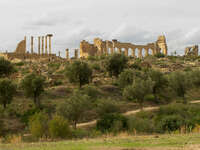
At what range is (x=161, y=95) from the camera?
40.8 metres

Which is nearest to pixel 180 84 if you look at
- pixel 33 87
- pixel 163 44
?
pixel 33 87

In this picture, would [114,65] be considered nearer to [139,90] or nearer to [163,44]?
[139,90]

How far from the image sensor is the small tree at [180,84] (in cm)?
3681

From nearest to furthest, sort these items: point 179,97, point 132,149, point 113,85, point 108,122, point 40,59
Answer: point 132,149 < point 108,122 < point 179,97 < point 113,85 < point 40,59

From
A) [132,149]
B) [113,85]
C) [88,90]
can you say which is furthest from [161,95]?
[132,149]

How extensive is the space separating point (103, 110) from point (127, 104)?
5.81 m

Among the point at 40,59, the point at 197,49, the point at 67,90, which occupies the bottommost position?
the point at 67,90

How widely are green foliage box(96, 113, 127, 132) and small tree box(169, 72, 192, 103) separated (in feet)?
47.0

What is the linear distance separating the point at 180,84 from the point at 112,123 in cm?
1600

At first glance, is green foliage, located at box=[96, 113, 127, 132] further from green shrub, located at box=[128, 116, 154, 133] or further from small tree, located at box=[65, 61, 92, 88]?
small tree, located at box=[65, 61, 92, 88]

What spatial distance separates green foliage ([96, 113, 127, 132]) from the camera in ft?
78.3

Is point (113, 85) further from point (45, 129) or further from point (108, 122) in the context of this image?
point (45, 129)

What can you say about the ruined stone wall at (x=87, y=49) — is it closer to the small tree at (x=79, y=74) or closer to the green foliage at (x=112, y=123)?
the small tree at (x=79, y=74)

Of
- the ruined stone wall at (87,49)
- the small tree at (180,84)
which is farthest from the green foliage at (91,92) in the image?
the ruined stone wall at (87,49)
